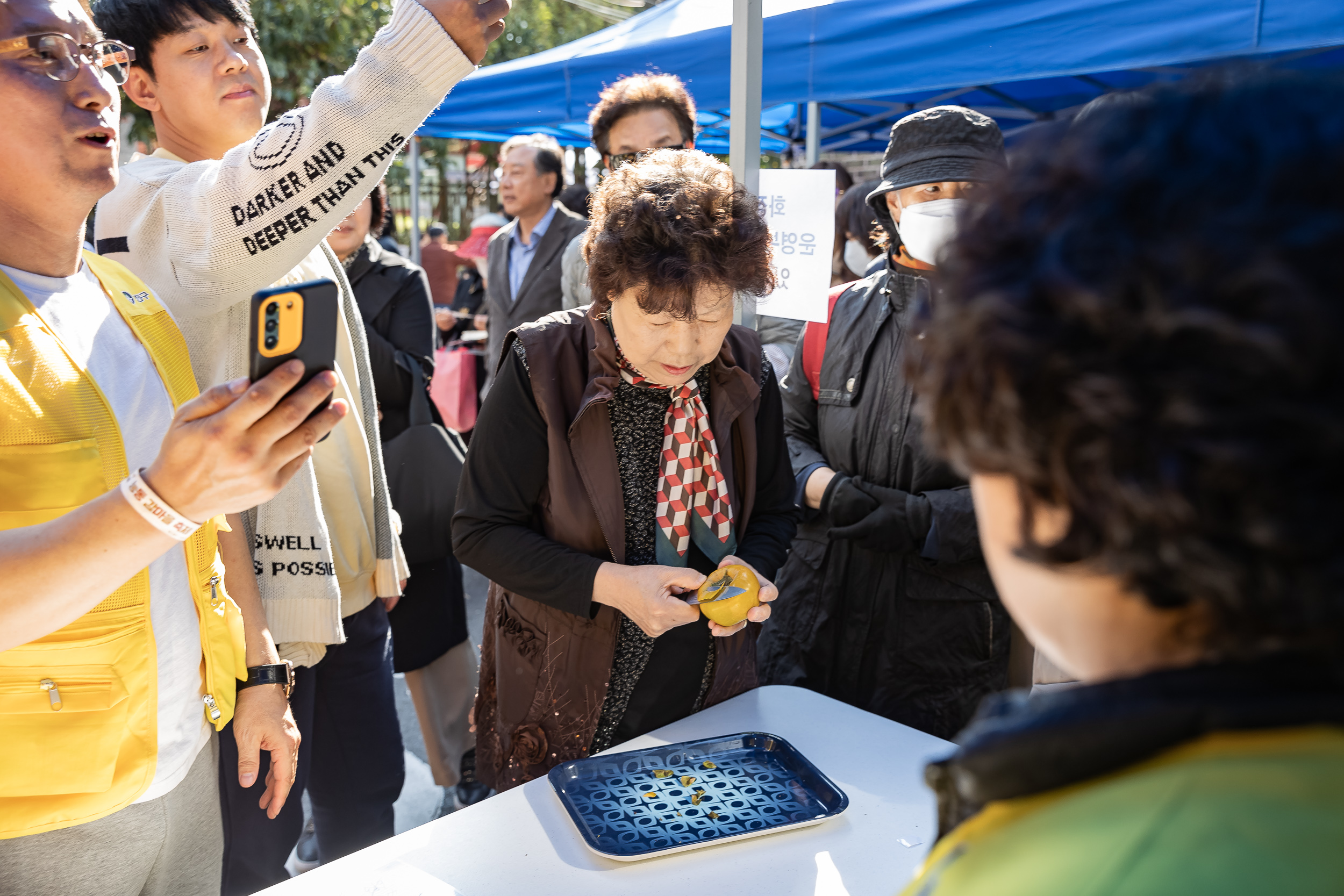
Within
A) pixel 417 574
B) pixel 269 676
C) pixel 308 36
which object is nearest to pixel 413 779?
pixel 417 574

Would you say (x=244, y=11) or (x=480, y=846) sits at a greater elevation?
(x=244, y=11)

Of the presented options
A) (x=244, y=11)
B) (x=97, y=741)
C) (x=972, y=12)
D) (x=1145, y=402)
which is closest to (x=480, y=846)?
(x=97, y=741)

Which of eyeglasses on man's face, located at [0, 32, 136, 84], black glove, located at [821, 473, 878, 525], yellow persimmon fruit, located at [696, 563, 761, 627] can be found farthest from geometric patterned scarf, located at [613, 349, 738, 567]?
eyeglasses on man's face, located at [0, 32, 136, 84]

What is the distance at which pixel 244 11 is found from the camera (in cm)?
173

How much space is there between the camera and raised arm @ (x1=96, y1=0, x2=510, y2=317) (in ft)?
4.44

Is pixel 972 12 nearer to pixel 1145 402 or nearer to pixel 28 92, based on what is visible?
pixel 28 92

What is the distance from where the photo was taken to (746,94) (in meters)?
2.14

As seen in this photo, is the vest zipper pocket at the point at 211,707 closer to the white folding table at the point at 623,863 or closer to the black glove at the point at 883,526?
the white folding table at the point at 623,863

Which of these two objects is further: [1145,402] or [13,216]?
[13,216]

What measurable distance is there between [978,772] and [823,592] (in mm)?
1683

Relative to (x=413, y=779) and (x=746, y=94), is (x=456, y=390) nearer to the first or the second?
(x=413, y=779)

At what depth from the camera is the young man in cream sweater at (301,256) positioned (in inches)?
53.8

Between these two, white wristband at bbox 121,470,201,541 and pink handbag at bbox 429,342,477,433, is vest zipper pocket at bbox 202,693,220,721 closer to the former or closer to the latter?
white wristband at bbox 121,470,201,541

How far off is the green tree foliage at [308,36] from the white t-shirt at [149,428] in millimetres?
10144
